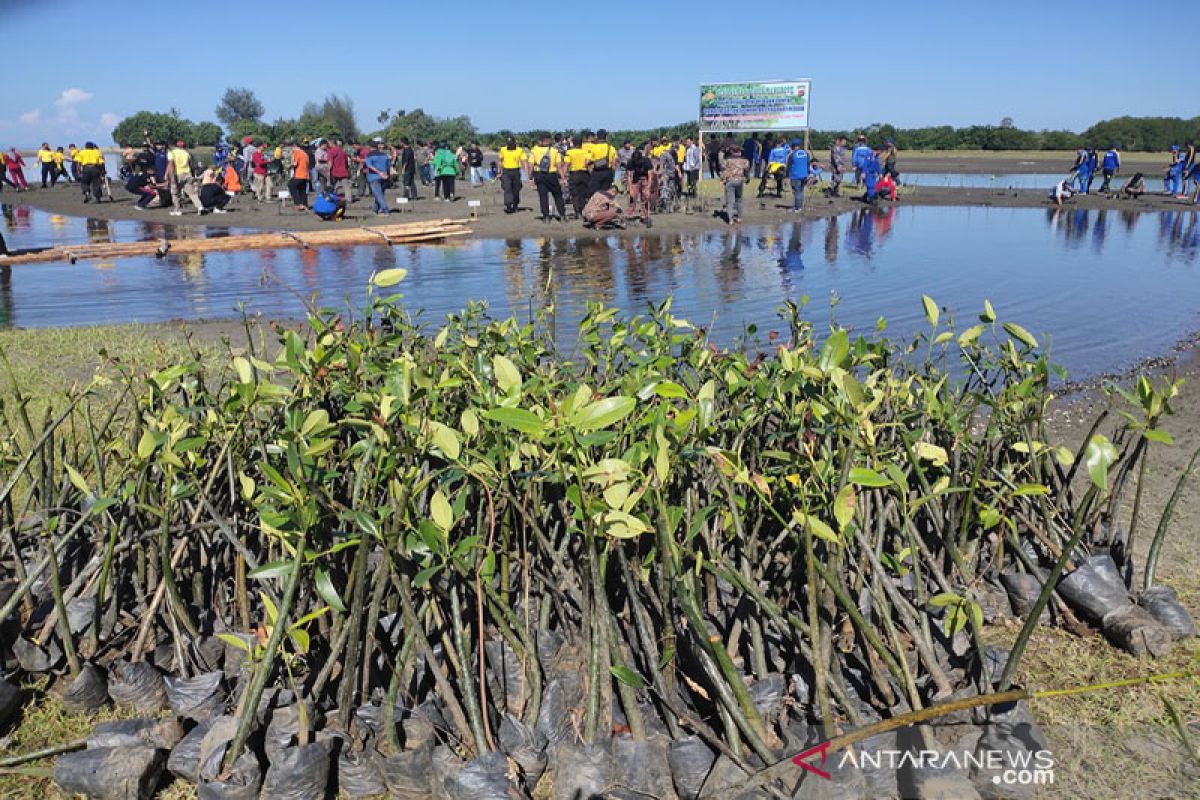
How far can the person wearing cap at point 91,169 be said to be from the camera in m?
25.6

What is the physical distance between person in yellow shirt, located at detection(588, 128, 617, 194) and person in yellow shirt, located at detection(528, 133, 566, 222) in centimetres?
73

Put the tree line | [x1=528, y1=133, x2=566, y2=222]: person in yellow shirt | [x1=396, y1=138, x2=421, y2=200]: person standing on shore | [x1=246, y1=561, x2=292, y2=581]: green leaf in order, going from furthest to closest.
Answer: the tree line, [x1=396, y1=138, x2=421, y2=200]: person standing on shore, [x1=528, y1=133, x2=566, y2=222]: person in yellow shirt, [x1=246, y1=561, x2=292, y2=581]: green leaf

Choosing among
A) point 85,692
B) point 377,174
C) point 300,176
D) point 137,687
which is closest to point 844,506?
point 137,687

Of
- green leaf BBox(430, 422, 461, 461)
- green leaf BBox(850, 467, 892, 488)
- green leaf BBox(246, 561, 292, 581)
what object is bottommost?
green leaf BBox(246, 561, 292, 581)

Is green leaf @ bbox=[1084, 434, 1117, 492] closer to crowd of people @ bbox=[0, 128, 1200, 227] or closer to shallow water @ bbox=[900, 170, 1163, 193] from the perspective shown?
crowd of people @ bbox=[0, 128, 1200, 227]

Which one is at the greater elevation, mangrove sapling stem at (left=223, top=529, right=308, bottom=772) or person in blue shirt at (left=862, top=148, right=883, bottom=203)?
person in blue shirt at (left=862, top=148, right=883, bottom=203)

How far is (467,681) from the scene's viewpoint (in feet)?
8.79

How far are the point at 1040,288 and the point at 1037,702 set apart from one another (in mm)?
10974

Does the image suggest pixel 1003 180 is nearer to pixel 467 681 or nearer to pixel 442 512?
pixel 467 681

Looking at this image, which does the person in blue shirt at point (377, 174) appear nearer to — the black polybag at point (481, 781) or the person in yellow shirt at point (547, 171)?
the person in yellow shirt at point (547, 171)

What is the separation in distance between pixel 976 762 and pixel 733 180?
17.8m

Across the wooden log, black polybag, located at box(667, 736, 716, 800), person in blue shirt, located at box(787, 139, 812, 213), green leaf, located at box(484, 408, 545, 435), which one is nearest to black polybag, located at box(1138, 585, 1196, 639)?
black polybag, located at box(667, 736, 716, 800)

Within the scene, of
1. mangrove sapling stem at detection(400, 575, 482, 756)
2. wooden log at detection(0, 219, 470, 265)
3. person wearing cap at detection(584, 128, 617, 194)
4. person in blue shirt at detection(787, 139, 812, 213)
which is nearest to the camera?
mangrove sapling stem at detection(400, 575, 482, 756)

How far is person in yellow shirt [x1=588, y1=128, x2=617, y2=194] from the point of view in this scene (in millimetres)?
18875
